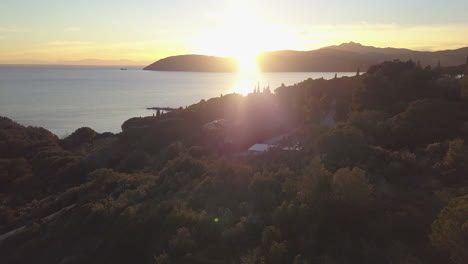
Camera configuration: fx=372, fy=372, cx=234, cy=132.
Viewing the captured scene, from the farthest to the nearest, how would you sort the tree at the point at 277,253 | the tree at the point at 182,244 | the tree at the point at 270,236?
the tree at the point at 182,244 < the tree at the point at 270,236 < the tree at the point at 277,253

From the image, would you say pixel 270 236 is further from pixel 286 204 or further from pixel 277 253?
pixel 286 204

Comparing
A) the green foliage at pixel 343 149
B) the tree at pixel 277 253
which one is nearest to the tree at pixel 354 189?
the tree at pixel 277 253

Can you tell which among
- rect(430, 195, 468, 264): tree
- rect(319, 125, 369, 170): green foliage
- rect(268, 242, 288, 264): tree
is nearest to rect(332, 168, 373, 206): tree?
A: rect(430, 195, 468, 264): tree

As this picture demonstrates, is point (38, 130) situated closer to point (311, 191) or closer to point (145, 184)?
point (145, 184)

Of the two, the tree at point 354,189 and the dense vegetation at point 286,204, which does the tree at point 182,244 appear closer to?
the dense vegetation at point 286,204

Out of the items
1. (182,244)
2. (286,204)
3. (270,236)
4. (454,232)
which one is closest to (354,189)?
(286,204)

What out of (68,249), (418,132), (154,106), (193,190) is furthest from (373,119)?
(154,106)

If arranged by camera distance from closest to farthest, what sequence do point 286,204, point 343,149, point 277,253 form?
point 277,253 → point 286,204 → point 343,149

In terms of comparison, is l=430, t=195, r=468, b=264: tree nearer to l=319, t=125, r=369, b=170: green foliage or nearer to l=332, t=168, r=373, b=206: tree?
l=332, t=168, r=373, b=206: tree
